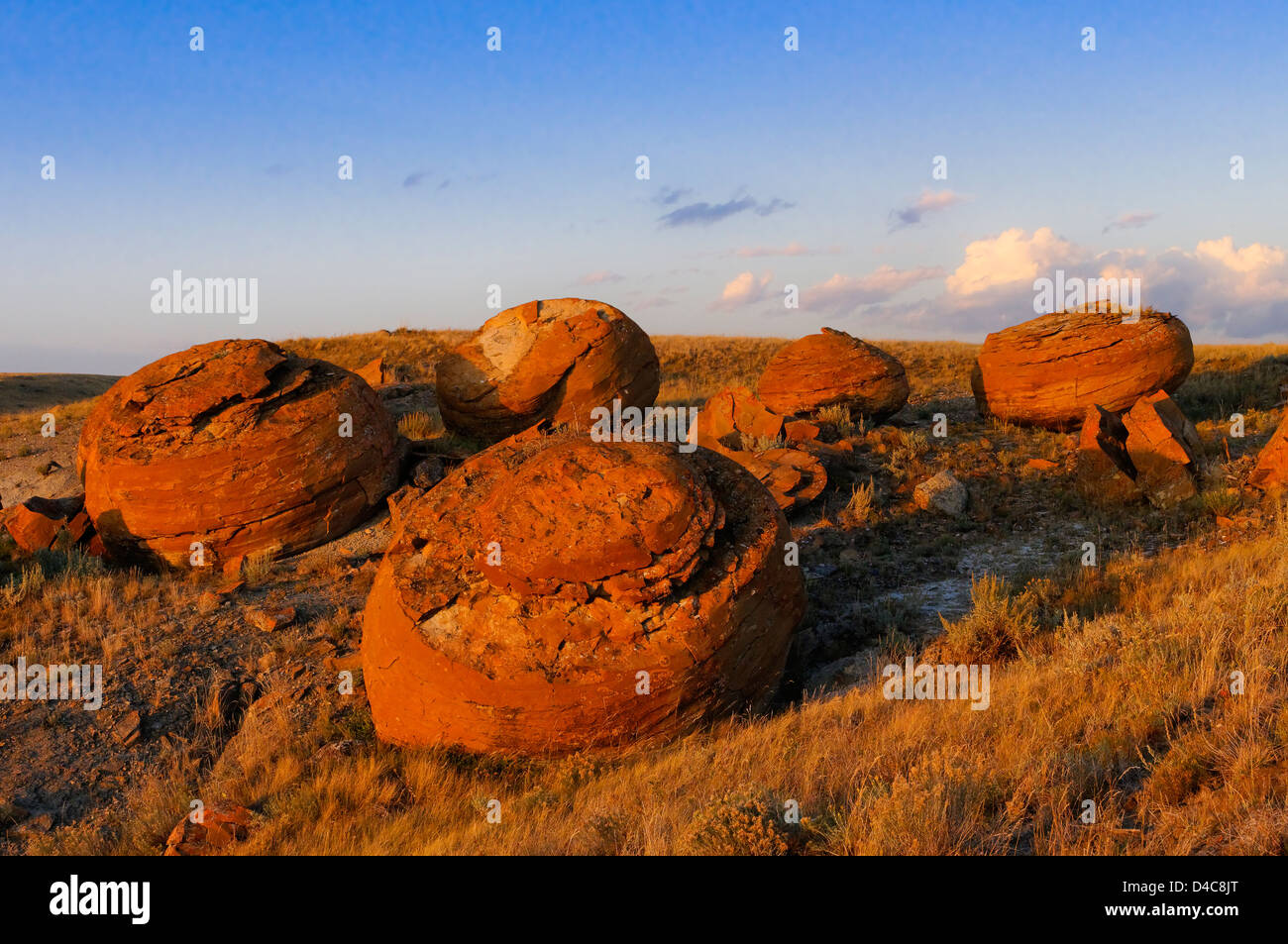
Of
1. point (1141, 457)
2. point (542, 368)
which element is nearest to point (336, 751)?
point (542, 368)

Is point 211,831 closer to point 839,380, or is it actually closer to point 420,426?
point 420,426

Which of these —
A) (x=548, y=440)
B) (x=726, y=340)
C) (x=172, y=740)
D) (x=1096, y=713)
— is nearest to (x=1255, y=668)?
(x=1096, y=713)

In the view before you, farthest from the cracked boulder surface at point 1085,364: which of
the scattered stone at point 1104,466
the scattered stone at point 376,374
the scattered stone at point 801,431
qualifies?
the scattered stone at point 376,374

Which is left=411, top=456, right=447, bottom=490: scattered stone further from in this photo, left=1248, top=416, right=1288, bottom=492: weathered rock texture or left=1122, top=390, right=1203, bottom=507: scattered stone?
left=1248, top=416, right=1288, bottom=492: weathered rock texture

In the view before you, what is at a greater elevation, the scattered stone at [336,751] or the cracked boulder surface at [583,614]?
the cracked boulder surface at [583,614]

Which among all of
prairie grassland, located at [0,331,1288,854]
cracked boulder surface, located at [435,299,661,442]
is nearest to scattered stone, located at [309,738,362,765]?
prairie grassland, located at [0,331,1288,854]

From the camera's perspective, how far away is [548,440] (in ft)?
23.4

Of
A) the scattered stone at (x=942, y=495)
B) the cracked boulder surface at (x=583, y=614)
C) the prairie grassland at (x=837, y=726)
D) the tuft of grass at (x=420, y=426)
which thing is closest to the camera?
the prairie grassland at (x=837, y=726)

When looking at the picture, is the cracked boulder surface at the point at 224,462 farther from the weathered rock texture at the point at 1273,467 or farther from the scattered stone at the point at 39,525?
the weathered rock texture at the point at 1273,467

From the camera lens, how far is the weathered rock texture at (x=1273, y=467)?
11156 millimetres

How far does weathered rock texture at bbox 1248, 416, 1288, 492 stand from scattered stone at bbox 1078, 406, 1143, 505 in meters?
1.43

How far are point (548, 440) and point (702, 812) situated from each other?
3.50 m

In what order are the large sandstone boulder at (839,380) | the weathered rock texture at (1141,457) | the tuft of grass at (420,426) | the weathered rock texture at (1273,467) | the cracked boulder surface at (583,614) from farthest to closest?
the large sandstone boulder at (839,380) < the tuft of grass at (420,426) < the weathered rock texture at (1141,457) < the weathered rock texture at (1273,467) < the cracked boulder surface at (583,614)

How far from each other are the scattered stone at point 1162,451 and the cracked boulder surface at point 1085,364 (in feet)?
6.87
